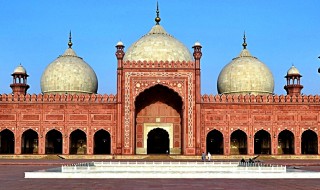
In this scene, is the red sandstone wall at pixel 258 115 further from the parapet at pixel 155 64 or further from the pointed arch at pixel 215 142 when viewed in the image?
the parapet at pixel 155 64

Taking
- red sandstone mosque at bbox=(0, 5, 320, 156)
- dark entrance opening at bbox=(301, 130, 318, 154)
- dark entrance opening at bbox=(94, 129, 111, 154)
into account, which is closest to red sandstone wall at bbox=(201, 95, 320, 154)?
red sandstone mosque at bbox=(0, 5, 320, 156)

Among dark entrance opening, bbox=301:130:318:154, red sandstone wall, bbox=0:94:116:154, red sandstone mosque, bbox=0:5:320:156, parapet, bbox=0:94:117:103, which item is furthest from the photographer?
dark entrance opening, bbox=301:130:318:154

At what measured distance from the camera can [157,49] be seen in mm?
29375

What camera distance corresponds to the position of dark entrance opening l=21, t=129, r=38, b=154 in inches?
1111

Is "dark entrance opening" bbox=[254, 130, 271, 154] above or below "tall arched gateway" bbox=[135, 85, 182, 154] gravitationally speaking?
below

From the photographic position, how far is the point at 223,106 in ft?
87.9

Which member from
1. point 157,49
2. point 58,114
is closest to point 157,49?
point 157,49

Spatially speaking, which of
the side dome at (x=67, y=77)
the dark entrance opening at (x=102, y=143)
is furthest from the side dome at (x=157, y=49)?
the dark entrance opening at (x=102, y=143)

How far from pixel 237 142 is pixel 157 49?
23.9 ft

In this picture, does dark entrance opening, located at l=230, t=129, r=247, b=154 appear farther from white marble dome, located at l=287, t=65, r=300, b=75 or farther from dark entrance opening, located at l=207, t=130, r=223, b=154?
white marble dome, located at l=287, t=65, r=300, b=75

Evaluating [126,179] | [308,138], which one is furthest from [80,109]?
[126,179]

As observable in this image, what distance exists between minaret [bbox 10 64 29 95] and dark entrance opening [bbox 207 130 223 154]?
473 inches
